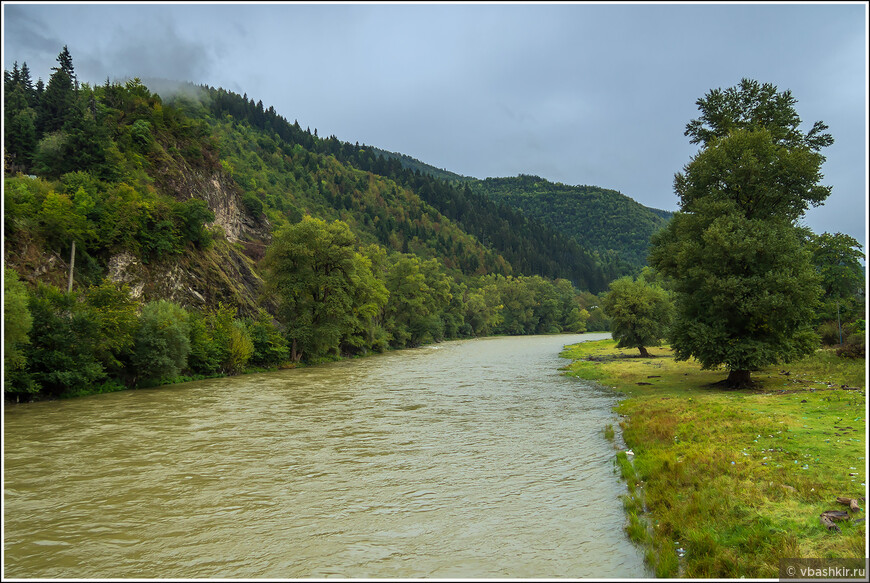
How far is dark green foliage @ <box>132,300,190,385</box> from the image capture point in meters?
36.6

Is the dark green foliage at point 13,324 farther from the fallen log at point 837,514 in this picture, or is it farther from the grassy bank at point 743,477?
the fallen log at point 837,514

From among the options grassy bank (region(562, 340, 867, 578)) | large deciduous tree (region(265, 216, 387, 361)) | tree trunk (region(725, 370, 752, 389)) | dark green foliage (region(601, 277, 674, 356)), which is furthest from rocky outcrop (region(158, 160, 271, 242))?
tree trunk (region(725, 370, 752, 389))

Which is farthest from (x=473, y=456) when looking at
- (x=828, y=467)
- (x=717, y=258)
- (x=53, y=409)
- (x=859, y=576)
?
(x=53, y=409)

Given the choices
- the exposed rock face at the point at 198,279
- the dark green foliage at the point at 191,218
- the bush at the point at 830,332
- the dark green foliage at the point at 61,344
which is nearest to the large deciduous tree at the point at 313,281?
the exposed rock face at the point at 198,279

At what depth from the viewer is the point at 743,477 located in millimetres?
12414

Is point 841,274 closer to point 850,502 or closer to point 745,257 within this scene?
point 745,257

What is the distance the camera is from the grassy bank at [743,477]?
9117 mm

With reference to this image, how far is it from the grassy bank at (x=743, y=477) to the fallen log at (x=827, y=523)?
11 centimetres

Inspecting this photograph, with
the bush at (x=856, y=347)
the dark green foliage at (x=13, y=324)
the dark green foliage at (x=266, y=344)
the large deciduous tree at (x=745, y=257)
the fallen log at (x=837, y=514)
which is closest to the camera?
the fallen log at (x=837, y=514)

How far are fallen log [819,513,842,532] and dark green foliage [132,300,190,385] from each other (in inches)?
1533

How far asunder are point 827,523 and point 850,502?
124cm

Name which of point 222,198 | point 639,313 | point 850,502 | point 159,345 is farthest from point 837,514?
point 222,198

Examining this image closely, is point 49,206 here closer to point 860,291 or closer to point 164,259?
point 164,259

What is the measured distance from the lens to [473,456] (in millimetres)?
18281
